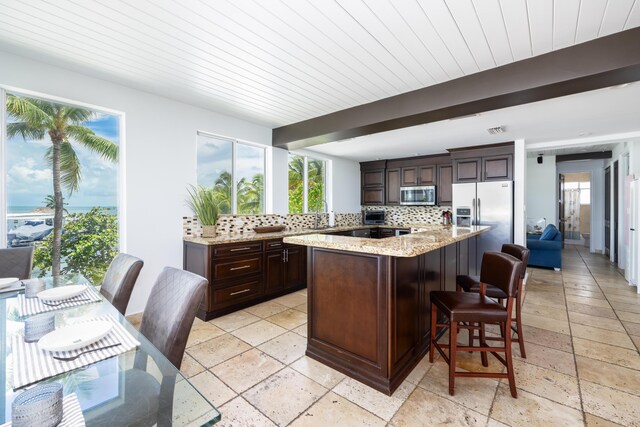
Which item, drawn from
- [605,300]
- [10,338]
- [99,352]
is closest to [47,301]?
[10,338]

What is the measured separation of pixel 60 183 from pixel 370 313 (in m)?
3.12

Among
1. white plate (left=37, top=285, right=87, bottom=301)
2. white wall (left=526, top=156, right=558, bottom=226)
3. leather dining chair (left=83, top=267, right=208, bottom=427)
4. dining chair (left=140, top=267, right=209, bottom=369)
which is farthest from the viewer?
white wall (left=526, top=156, right=558, bottom=226)

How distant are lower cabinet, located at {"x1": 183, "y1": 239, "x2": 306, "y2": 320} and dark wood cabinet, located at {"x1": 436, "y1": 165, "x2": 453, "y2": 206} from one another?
3.41m

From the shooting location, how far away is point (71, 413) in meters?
0.76

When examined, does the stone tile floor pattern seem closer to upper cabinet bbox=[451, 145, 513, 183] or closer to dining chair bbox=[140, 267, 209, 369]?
dining chair bbox=[140, 267, 209, 369]

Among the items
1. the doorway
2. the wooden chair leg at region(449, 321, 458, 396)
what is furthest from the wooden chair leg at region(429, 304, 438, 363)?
the doorway

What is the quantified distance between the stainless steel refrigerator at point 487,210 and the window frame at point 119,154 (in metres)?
5.21

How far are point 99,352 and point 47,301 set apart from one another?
33.0 inches

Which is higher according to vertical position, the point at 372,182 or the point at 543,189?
the point at 372,182

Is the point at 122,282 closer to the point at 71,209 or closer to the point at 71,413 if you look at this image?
the point at 71,413

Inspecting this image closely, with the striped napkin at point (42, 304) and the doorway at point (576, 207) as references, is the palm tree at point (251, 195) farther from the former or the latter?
the doorway at point (576, 207)

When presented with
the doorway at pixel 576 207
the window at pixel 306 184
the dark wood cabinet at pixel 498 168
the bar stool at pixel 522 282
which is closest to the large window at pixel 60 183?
the window at pixel 306 184

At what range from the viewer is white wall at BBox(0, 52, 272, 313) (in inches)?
110

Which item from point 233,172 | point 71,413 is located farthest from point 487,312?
point 233,172
